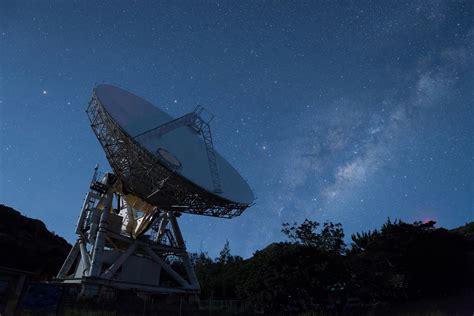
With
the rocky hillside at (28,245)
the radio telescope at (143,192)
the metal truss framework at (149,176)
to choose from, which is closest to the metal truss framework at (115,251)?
the radio telescope at (143,192)

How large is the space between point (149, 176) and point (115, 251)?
296 inches

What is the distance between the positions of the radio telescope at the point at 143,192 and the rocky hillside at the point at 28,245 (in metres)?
18.6

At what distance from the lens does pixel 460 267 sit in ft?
122

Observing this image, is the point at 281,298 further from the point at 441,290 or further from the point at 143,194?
the point at 441,290

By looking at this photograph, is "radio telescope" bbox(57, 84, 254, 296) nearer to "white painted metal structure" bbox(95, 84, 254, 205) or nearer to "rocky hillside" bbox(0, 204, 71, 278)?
"white painted metal structure" bbox(95, 84, 254, 205)

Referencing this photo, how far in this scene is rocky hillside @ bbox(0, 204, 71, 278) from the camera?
4674 centimetres

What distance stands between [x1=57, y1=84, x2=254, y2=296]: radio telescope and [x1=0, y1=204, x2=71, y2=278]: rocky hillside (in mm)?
18560

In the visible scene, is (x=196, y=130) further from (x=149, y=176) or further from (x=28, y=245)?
(x=28, y=245)

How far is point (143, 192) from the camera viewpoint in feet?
91.4

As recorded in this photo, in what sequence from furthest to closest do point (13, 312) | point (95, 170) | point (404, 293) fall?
point (404, 293) → point (95, 170) → point (13, 312)

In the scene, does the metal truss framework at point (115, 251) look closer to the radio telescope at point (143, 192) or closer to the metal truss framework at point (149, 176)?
the radio telescope at point (143, 192)

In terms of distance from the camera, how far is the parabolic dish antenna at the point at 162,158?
25141mm

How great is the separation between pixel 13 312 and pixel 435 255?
3467cm

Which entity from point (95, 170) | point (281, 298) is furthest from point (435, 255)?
point (95, 170)
